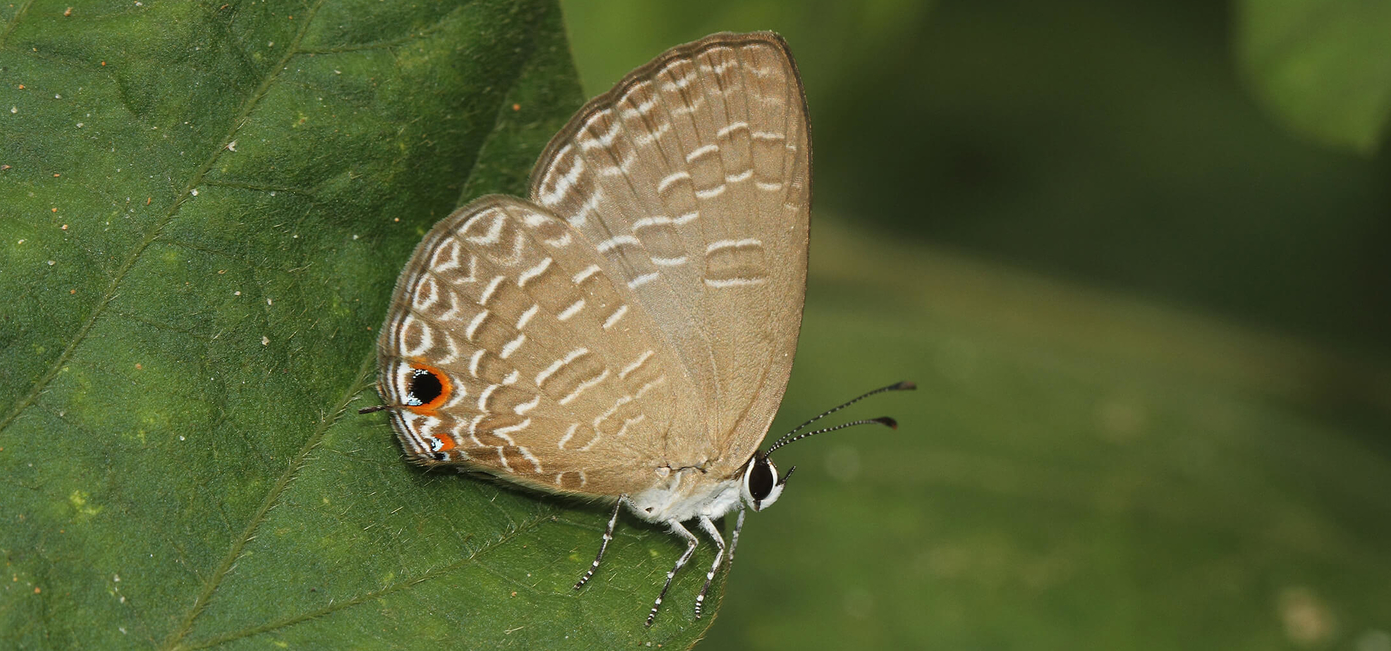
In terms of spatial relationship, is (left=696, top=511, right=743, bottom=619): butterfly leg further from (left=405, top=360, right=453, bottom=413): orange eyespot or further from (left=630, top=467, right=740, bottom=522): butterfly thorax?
(left=405, top=360, right=453, bottom=413): orange eyespot

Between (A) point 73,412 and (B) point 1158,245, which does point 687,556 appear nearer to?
(A) point 73,412

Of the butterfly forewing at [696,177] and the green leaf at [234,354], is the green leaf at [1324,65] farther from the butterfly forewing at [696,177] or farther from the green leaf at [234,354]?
the green leaf at [234,354]

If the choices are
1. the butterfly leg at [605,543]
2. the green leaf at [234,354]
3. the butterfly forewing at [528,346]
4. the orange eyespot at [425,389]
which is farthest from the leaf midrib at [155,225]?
the butterfly leg at [605,543]

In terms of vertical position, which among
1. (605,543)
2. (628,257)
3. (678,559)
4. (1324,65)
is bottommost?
(678,559)

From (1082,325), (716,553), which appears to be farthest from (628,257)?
(1082,325)

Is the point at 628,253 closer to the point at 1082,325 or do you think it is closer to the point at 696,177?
the point at 696,177

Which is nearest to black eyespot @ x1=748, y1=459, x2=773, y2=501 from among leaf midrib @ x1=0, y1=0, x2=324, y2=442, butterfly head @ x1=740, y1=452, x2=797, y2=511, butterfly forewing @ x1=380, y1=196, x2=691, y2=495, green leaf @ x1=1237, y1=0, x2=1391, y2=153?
butterfly head @ x1=740, y1=452, x2=797, y2=511

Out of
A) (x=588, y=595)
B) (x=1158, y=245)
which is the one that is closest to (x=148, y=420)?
(x=588, y=595)
